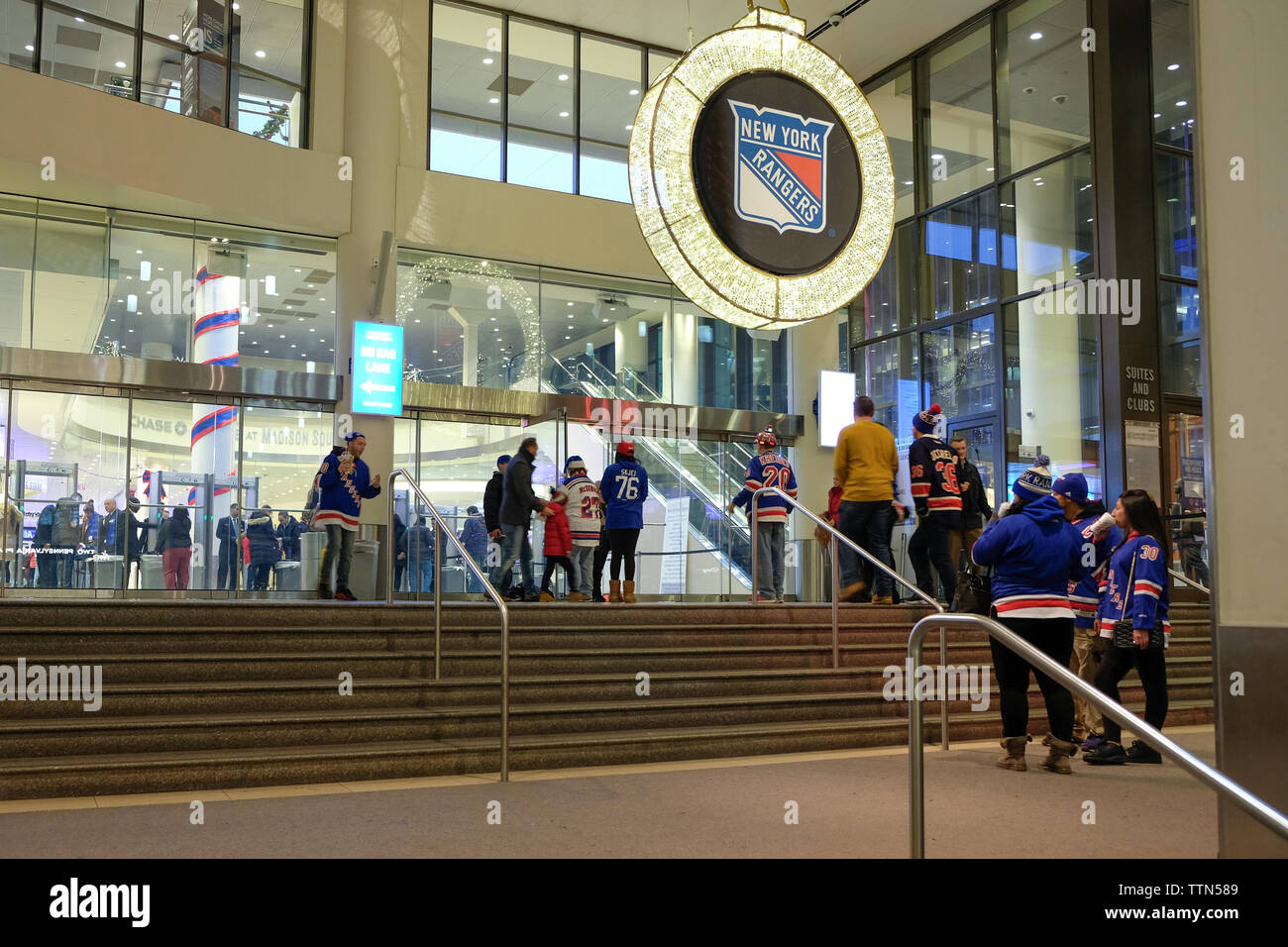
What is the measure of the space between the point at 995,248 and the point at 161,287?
34.9 feet

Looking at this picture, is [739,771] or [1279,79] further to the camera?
[739,771]

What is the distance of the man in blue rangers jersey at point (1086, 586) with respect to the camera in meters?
6.64

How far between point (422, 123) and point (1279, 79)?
12857 mm

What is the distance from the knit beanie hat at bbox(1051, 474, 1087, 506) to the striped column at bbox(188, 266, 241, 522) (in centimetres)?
966

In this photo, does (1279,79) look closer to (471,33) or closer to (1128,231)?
(1128,231)

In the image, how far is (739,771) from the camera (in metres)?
6.24

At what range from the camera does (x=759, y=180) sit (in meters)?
2.28

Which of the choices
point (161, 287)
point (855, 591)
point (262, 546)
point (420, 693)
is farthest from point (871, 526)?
point (161, 287)

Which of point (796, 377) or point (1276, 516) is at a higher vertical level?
point (796, 377)

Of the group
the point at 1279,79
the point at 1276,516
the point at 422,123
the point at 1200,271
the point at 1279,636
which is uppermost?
the point at 422,123

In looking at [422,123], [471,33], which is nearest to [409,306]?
[422,123]

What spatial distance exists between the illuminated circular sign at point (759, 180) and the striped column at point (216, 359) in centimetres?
1188

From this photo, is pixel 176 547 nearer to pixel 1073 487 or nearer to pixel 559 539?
pixel 559 539

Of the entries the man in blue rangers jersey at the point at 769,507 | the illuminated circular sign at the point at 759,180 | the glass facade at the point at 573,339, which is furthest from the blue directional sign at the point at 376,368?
the illuminated circular sign at the point at 759,180
